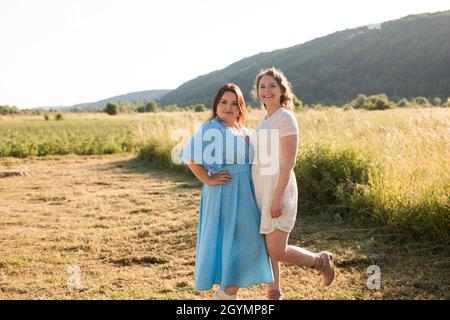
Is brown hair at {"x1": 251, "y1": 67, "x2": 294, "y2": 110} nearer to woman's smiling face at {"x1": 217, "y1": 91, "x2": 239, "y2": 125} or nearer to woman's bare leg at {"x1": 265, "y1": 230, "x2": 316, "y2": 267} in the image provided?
woman's smiling face at {"x1": 217, "y1": 91, "x2": 239, "y2": 125}

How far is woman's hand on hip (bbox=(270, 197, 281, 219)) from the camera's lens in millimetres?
2896

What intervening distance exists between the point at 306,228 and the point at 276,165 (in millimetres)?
2757

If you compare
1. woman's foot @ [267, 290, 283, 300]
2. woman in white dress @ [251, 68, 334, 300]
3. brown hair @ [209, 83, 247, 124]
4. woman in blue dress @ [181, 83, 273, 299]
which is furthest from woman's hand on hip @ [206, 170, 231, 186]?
woman's foot @ [267, 290, 283, 300]

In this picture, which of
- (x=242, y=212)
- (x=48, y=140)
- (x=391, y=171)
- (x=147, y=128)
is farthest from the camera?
(x=48, y=140)

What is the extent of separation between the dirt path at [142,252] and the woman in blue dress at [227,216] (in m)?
0.61

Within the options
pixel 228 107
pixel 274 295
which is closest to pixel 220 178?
pixel 228 107

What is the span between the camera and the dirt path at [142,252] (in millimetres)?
3736

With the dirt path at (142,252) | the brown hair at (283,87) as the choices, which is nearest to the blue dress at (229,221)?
the brown hair at (283,87)

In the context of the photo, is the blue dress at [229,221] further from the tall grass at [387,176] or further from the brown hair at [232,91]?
the tall grass at [387,176]

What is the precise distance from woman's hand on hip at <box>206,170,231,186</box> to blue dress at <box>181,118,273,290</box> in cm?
4

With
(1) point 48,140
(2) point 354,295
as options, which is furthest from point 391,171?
(1) point 48,140
